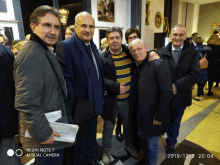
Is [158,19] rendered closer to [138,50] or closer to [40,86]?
[138,50]

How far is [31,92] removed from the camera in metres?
0.92

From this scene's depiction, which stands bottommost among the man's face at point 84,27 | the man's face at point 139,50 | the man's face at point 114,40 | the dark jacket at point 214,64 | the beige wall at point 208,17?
the dark jacket at point 214,64

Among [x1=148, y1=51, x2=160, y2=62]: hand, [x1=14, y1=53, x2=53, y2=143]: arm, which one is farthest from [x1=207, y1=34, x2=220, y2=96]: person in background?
[x1=14, y1=53, x2=53, y2=143]: arm

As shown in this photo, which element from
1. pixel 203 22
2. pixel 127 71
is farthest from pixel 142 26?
pixel 203 22

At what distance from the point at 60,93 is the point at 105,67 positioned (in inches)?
31.1

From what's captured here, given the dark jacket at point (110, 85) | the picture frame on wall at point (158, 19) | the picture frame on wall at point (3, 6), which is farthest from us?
the picture frame on wall at point (158, 19)

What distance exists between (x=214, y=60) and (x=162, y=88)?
3.72 m

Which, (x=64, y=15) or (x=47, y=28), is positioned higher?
(x=64, y=15)

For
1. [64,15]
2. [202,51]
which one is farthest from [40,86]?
[202,51]

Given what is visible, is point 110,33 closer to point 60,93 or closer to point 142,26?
point 60,93

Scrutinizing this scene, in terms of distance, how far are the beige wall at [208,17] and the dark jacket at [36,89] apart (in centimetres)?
1154

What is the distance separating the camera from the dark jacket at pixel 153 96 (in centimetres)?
143

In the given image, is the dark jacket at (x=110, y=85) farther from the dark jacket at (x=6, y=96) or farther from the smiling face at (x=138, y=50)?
the dark jacket at (x=6, y=96)

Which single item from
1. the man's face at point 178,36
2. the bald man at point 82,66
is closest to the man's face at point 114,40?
the bald man at point 82,66
